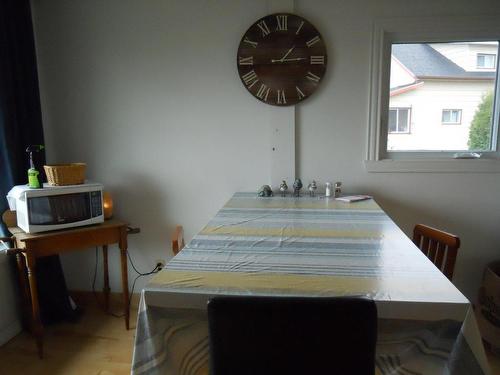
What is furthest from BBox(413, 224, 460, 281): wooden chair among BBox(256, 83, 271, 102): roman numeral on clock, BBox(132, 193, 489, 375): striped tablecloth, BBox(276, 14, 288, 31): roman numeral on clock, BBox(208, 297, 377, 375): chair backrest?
BBox(276, 14, 288, 31): roman numeral on clock

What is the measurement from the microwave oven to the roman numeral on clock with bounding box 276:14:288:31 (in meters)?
1.52

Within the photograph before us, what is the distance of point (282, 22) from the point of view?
2.24 meters

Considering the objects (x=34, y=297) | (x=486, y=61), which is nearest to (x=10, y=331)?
(x=34, y=297)

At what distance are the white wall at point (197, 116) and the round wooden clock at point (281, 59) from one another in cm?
7

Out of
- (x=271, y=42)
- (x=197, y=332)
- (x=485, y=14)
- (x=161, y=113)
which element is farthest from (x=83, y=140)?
(x=485, y=14)

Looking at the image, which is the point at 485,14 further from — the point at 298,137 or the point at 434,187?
the point at 298,137

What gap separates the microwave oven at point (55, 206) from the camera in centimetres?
196

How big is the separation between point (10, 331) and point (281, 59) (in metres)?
2.42

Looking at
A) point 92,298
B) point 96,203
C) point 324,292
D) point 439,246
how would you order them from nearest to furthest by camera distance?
point 324,292, point 439,246, point 96,203, point 92,298

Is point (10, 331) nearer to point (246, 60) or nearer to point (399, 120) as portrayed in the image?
point (246, 60)

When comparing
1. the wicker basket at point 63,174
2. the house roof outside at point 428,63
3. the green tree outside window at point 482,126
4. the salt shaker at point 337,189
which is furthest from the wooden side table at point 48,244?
the green tree outside window at point 482,126

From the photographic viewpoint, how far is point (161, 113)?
2.44 m

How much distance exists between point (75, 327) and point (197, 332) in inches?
68.4

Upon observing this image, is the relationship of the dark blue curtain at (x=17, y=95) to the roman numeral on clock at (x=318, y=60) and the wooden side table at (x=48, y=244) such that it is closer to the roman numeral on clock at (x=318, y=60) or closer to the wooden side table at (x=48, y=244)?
the wooden side table at (x=48, y=244)
